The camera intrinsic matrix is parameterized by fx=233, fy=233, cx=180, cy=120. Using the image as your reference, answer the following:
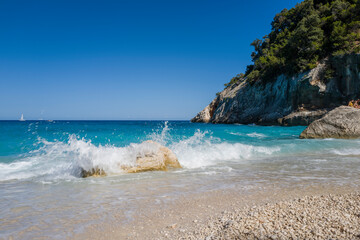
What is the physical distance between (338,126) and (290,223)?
691 inches

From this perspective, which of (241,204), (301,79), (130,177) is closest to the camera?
(241,204)

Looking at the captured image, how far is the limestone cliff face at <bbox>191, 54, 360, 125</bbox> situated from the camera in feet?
102

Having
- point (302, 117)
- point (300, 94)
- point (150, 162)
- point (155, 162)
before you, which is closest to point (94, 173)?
point (150, 162)

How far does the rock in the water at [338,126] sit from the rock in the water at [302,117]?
17.4m

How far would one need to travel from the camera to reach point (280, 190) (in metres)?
5.16

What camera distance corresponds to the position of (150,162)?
783 centimetres

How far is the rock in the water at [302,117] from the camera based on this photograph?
3378 cm

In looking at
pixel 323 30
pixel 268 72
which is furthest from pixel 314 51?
pixel 268 72

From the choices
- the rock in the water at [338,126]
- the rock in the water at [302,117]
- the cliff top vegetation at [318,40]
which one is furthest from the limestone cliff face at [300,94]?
the rock in the water at [338,126]

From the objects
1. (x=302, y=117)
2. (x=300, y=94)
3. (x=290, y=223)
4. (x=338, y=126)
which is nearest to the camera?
(x=290, y=223)

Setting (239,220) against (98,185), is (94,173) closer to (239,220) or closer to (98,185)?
(98,185)

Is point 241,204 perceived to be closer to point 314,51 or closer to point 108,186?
point 108,186

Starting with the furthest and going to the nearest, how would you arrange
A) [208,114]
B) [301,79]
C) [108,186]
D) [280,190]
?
1. [208,114]
2. [301,79]
3. [108,186]
4. [280,190]

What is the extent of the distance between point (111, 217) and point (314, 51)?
41137 mm
